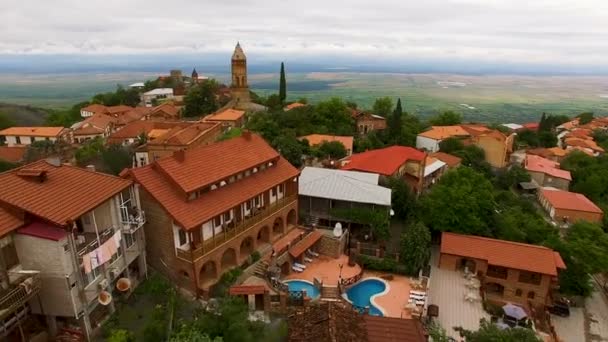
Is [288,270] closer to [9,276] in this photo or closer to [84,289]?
[84,289]

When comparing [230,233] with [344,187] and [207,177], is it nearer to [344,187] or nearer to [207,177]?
[207,177]

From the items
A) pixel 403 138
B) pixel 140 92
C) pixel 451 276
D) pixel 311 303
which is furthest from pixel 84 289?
pixel 140 92

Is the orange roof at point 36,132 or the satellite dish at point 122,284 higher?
the satellite dish at point 122,284

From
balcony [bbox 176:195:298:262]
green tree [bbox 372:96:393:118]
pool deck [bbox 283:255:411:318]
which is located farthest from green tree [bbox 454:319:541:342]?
green tree [bbox 372:96:393:118]

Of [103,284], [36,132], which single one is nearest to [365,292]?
[103,284]

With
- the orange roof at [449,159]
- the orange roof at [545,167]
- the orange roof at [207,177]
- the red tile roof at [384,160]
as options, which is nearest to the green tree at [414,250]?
the red tile roof at [384,160]

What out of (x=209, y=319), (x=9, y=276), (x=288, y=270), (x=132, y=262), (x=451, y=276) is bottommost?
(x=451, y=276)

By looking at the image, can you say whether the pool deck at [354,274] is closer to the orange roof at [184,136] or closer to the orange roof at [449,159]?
the orange roof at [184,136]
